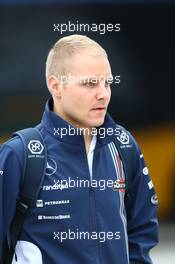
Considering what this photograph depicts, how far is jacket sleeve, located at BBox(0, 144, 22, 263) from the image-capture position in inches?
86.4

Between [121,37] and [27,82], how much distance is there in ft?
2.38

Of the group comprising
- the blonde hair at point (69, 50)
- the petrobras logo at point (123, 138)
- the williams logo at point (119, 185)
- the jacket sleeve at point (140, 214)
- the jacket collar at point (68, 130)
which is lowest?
the jacket sleeve at point (140, 214)

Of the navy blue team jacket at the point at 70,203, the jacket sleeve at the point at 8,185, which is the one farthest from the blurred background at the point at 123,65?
the jacket sleeve at the point at 8,185

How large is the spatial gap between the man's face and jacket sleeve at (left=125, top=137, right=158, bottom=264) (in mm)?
178

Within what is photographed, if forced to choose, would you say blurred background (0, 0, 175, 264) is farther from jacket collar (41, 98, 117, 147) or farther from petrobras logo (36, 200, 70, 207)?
petrobras logo (36, 200, 70, 207)

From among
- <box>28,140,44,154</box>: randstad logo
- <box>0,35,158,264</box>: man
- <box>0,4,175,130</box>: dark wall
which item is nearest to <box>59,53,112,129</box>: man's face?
<box>0,35,158,264</box>: man

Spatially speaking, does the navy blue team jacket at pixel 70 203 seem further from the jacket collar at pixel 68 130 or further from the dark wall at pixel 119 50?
the dark wall at pixel 119 50

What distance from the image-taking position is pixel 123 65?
5.52 meters

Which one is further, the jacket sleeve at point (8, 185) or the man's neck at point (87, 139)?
the man's neck at point (87, 139)

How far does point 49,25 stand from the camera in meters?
5.29

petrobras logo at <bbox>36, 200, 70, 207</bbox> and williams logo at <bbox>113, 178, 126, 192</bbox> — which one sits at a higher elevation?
williams logo at <bbox>113, 178, 126, 192</bbox>

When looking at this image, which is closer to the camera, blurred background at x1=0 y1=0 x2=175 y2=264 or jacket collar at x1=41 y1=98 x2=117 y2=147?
jacket collar at x1=41 y1=98 x2=117 y2=147

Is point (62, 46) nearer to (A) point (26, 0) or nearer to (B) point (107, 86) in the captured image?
(B) point (107, 86)

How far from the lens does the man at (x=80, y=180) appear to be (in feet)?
7.23
